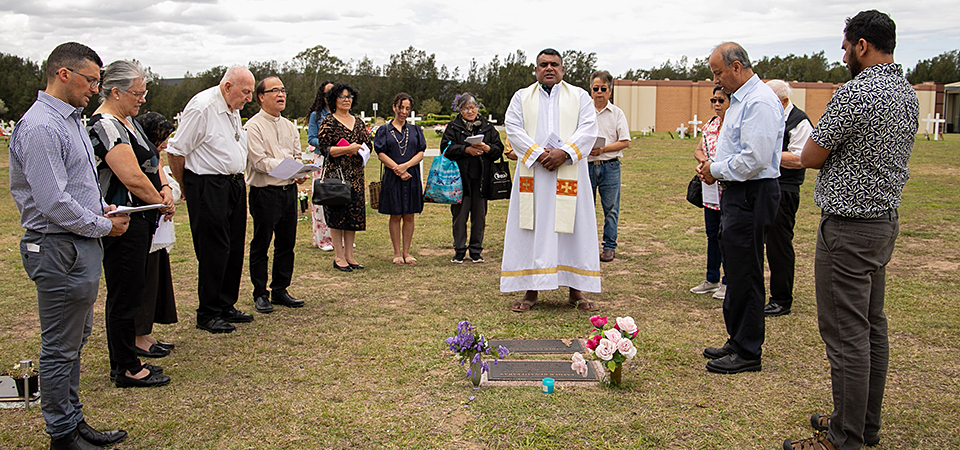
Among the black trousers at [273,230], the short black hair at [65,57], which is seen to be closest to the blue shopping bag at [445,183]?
the black trousers at [273,230]

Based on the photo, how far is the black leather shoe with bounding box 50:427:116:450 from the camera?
133 inches

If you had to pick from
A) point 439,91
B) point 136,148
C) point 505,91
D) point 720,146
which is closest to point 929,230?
point 720,146

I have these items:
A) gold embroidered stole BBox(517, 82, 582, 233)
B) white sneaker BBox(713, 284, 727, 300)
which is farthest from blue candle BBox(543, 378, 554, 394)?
white sneaker BBox(713, 284, 727, 300)

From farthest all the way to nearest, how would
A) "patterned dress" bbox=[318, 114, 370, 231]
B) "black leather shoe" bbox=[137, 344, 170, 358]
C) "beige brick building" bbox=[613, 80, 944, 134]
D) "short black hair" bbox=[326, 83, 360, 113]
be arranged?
1. "beige brick building" bbox=[613, 80, 944, 134]
2. "short black hair" bbox=[326, 83, 360, 113]
3. "patterned dress" bbox=[318, 114, 370, 231]
4. "black leather shoe" bbox=[137, 344, 170, 358]

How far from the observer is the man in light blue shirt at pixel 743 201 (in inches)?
174

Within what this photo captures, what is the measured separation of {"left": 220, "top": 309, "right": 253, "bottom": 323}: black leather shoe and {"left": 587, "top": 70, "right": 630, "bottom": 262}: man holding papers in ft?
13.9

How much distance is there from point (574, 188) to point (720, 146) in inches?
63.9

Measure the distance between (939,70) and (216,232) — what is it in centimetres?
9172

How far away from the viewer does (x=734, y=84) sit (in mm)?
4535

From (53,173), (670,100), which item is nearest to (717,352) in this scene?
(53,173)

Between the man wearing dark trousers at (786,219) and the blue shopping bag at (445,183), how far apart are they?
3.62 metres

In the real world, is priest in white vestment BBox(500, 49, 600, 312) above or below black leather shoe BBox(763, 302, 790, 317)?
above

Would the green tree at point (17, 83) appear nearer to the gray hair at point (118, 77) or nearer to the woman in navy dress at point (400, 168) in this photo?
the woman in navy dress at point (400, 168)

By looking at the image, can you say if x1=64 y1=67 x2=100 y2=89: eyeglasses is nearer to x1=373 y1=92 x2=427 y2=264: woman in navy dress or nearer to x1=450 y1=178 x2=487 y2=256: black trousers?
x1=373 y1=92 x2=427 y2=264: woman in navy dress
